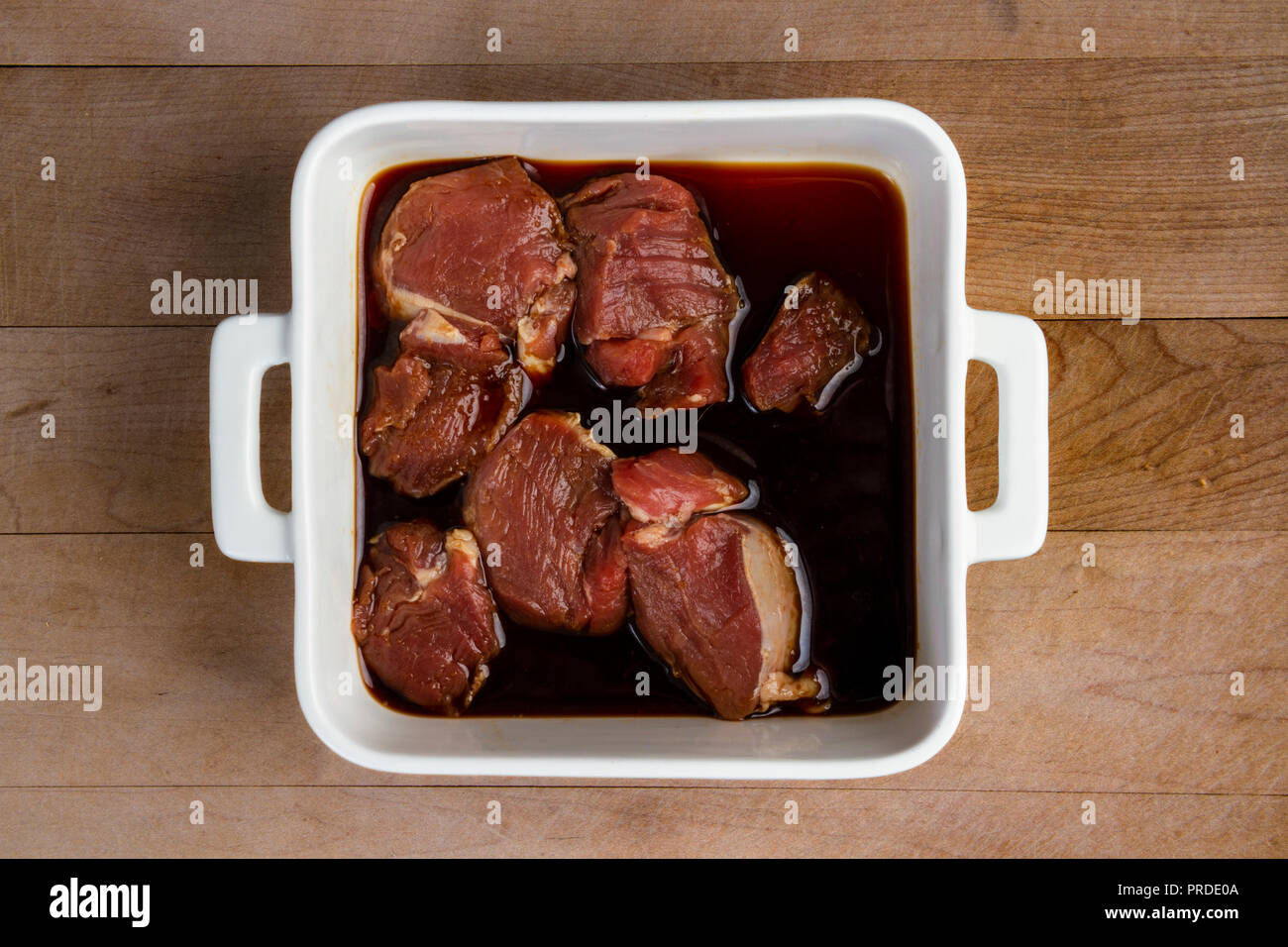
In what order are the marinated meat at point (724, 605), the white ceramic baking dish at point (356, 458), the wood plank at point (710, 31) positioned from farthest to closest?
1. the wood plank at point (710, 31)
2. the marinated meat at point (724, 605)
3. the white ceramic baking dish at point (356, 458)

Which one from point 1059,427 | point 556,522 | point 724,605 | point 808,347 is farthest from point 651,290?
point 1059,427

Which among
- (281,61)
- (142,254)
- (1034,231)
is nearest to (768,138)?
(1034,231)

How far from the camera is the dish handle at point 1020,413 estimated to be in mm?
1378

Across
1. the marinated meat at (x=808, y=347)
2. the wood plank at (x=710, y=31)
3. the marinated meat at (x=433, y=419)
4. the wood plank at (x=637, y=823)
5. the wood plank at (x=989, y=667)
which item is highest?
the wood plank at (x=710, y=31)

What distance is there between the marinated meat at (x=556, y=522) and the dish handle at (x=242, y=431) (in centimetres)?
36

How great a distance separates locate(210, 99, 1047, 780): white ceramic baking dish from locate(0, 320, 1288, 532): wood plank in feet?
0.85

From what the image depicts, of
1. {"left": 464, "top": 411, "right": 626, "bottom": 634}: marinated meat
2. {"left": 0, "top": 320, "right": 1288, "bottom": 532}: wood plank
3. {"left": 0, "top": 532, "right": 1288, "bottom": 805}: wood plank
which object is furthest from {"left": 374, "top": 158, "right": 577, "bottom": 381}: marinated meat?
{"left": 0, "top": 532, "right": 1288, "bottom": 805}: wood plank

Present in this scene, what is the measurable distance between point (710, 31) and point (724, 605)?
1067 mm

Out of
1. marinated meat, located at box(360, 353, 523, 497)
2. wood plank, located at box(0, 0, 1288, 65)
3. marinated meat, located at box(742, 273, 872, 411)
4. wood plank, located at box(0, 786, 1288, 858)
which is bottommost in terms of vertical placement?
wood plank, located at box(0, 786, 1288, 858)

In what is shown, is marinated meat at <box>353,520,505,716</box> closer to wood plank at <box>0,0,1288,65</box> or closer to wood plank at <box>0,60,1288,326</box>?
wood plank at <box>0,60,1288,326</box>

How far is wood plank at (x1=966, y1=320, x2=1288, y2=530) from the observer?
1.67m

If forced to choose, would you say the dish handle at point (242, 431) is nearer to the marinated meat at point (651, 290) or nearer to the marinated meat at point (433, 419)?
the marinated meat at point (433, 419)

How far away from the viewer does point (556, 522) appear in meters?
1.53

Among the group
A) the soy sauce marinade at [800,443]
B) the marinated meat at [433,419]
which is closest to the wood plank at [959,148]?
the soy sauce marinade at [800,443]
